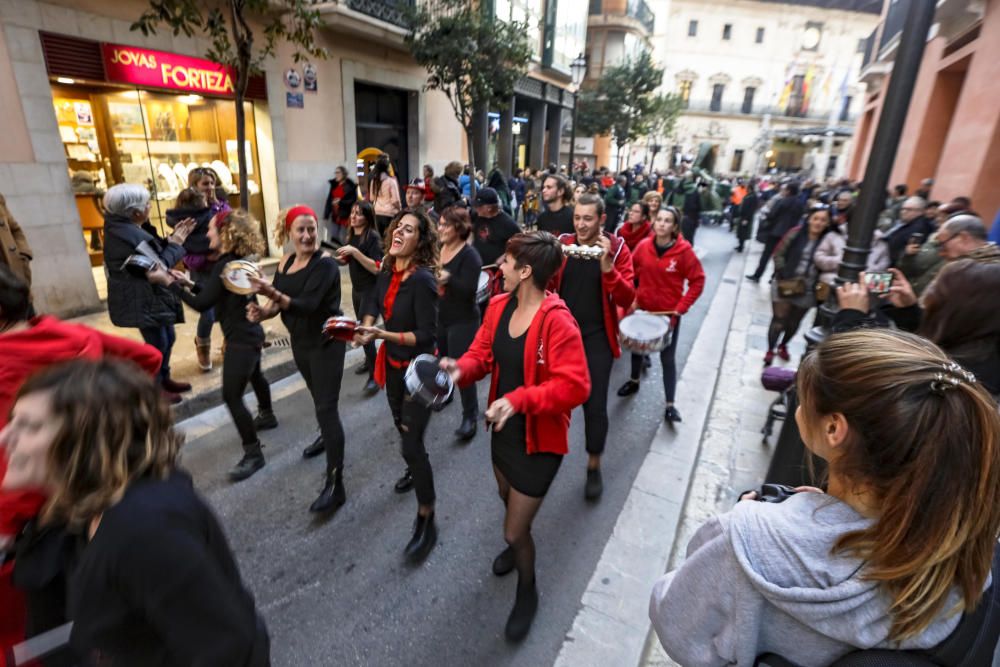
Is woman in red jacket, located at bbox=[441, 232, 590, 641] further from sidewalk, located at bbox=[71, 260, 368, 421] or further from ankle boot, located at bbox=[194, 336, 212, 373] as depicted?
ankle boot, located at bbox=[194, 336, 212, 373]

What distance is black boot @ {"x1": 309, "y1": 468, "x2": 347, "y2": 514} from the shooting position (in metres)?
3.61

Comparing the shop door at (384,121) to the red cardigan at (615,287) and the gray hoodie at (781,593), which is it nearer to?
the red cardigan at (615,287)

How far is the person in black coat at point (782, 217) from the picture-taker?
992cm

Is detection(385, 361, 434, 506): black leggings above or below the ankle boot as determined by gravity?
above

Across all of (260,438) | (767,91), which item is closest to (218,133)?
(260,438)

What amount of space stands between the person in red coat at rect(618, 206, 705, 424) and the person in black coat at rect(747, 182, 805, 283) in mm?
6155

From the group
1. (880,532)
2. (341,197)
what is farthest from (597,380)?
(341,197)

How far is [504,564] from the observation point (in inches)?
123

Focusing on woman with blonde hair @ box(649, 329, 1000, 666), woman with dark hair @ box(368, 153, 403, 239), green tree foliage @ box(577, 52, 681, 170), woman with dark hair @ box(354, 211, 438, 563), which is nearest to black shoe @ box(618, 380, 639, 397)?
woman with dark hair @ box(354, 211, 438, 563)

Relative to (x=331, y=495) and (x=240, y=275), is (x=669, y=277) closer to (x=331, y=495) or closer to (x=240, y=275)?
(x=331, y=495)

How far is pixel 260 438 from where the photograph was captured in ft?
14.9

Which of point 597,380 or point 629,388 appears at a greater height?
point 597,380

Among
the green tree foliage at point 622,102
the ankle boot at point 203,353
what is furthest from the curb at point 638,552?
the green tree foliage at point 622,102

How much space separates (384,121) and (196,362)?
9.66 metres
